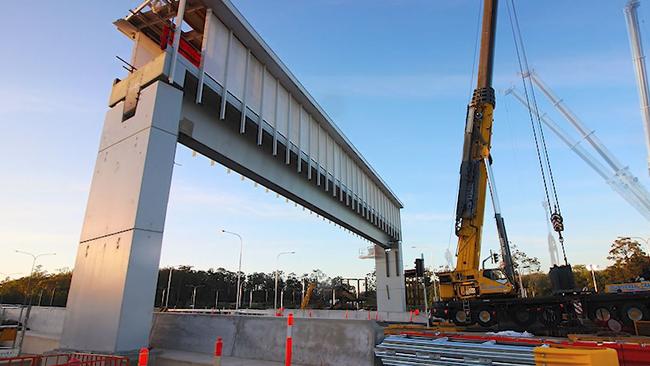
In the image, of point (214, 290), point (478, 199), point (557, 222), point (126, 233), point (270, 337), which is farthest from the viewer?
point (214, 290)

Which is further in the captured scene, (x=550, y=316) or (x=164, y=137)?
(x=550, y=316)

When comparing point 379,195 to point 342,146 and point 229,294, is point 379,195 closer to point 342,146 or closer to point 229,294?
point 342,146

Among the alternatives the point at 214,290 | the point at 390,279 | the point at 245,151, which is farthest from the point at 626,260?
the point at 214,290

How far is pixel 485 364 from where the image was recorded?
16.4 ft

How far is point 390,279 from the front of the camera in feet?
98.9

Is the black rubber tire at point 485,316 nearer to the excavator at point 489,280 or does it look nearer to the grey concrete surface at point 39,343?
the excavator at point 489,280

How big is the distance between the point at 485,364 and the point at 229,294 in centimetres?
11071

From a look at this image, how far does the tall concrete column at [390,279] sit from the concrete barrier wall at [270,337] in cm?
2340

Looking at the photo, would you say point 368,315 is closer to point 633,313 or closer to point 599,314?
point 599,314

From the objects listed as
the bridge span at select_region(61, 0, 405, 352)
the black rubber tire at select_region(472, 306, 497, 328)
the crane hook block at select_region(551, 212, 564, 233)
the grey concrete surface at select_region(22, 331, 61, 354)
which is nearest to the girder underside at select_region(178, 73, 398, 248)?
the bridge span at select_region(61, 0, 405, 352)

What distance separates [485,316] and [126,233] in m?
12.1

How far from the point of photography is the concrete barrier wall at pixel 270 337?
617 cm

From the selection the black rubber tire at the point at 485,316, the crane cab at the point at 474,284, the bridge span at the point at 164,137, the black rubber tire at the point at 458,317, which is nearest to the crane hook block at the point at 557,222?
the crane cab at the point at 474,284

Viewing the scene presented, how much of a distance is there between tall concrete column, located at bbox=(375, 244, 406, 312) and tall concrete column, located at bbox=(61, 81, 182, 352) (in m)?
24.7
